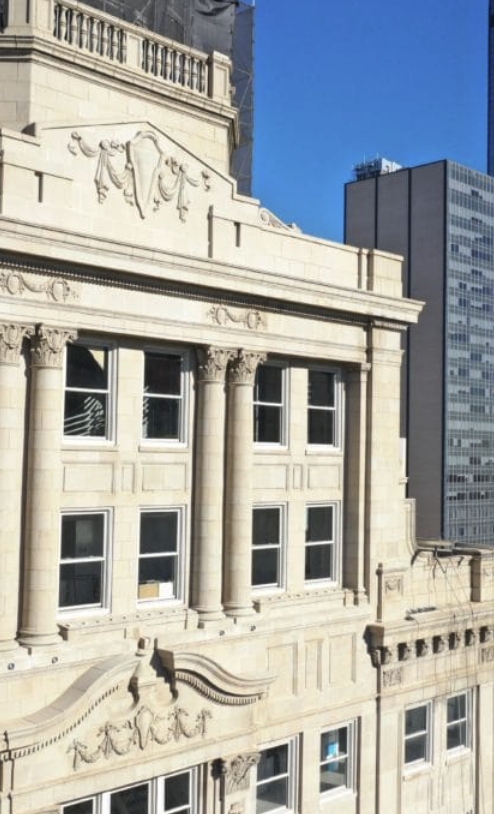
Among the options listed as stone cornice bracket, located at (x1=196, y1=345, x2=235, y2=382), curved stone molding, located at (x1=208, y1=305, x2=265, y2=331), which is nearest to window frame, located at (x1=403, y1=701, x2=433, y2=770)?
stone cornice bracket, located at (x1=196, y1=345, x2=235, y2=382)

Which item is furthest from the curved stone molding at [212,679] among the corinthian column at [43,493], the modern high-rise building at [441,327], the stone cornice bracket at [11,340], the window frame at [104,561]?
Answer: the modern high-rise building at [441,327]

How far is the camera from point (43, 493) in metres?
17.6

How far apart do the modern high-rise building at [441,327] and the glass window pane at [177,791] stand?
352 ft

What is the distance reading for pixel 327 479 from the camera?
23.2 metres

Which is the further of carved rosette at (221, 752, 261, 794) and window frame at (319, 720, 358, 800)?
window frame at (319, 720, 358, 800)

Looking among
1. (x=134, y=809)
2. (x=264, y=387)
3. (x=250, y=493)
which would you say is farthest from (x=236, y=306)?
(x=134, y=809)

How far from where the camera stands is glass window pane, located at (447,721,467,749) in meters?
26.1

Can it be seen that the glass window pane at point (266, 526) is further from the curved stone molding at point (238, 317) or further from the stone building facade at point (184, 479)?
the curved stone molding at point (238, 317)

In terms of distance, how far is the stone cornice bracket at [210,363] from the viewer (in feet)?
66.8

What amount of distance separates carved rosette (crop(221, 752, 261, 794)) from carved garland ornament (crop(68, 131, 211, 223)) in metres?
11.1

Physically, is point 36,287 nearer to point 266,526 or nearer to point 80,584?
point 80,584

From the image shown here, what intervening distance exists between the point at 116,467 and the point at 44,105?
23.5ft

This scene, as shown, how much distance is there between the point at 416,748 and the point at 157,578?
9.57 m

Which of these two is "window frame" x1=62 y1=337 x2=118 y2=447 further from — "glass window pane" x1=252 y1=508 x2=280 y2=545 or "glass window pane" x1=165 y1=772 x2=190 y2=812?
"glass window pane" x1=165 y1=772 x2=190 y2=812
